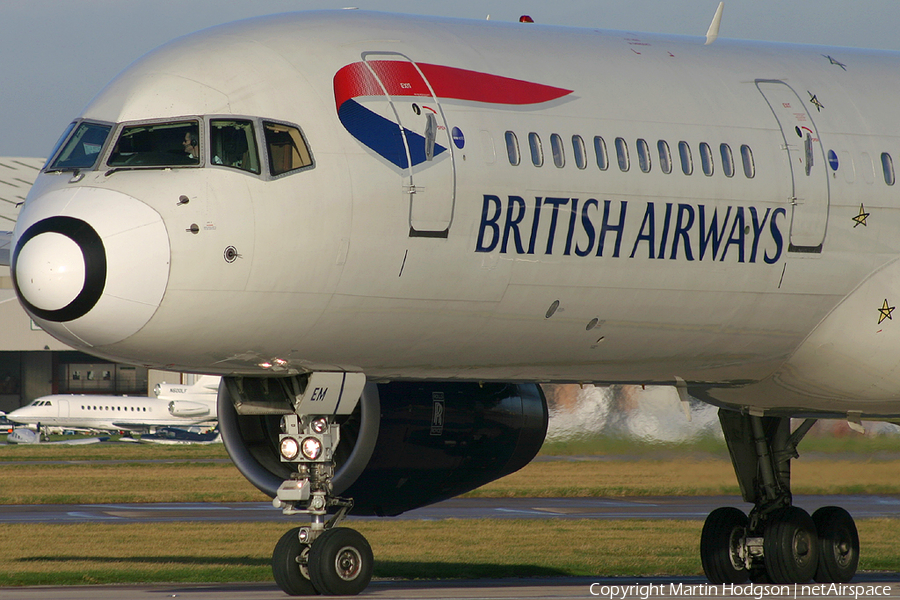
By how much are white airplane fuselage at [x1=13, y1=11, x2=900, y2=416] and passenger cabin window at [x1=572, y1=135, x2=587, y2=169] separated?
0.03 metres

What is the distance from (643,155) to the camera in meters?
13.0

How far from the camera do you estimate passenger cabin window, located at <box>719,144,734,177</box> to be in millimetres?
13344

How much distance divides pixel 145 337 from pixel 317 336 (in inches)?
58.7

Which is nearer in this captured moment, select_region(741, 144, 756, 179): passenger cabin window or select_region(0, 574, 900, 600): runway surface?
select_region(0, 574, 900, 600): runway surface

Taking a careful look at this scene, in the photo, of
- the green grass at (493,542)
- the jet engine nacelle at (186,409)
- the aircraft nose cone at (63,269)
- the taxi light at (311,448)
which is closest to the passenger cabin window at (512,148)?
the taxi light at (311,448)

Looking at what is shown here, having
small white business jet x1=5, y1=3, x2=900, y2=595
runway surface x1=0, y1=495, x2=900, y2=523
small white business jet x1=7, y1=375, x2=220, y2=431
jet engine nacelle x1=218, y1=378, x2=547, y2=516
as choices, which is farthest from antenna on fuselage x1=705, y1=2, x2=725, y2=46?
small white business jet x1=7, y1=375, x2=220, y2=431

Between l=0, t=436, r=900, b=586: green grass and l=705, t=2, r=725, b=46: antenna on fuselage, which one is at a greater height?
l=705, t=2, r=725, b=46: antenna on fuselage

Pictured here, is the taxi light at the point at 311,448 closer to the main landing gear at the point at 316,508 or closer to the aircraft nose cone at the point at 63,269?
the main landing gear at the point at 316,508

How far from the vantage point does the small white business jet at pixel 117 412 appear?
281 ft

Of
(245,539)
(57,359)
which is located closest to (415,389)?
(245,539)

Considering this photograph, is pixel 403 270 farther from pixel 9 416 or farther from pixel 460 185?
pixel 9 416

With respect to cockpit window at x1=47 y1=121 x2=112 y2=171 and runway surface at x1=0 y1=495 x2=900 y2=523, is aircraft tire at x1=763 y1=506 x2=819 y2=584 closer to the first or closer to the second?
cockpit window at x1=47 y1=121 x2=112 y2=171

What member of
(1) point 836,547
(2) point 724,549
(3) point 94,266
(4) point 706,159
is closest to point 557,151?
(4) point 706,159

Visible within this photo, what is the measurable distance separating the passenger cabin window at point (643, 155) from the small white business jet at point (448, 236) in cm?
2
